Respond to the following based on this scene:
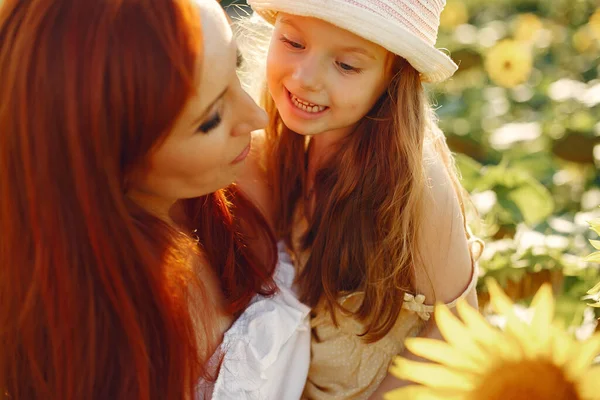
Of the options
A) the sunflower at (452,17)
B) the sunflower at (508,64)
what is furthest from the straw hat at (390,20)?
the sunflower at (452,17)

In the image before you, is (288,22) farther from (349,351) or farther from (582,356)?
(582,356)

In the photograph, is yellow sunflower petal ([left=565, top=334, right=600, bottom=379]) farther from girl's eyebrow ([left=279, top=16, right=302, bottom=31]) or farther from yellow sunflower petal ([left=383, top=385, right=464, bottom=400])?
girl's eyebrow ([left=279, top=16, right=302, bottom=31])

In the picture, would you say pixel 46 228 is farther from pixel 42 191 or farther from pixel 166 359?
pixel 166 359

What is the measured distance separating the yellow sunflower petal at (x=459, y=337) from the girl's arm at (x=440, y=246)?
2.95 feet

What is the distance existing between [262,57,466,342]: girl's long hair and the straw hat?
0.10m

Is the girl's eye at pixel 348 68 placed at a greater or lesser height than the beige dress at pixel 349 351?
greater

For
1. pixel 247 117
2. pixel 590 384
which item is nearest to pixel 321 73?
pixel 247 117

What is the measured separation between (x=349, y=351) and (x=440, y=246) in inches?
13.2

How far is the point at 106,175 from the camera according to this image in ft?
3.79

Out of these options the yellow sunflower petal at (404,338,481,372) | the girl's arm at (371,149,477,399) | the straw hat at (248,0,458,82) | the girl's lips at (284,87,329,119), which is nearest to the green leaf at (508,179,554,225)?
the girl's arm at (371,149,477,399)

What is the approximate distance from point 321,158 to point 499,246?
0.61m

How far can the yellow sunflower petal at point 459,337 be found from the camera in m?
0.75

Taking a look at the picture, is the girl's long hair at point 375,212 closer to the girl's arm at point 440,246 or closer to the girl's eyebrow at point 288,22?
the girl's arm at point 440,246

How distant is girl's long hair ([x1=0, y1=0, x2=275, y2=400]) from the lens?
1102 millimetres
